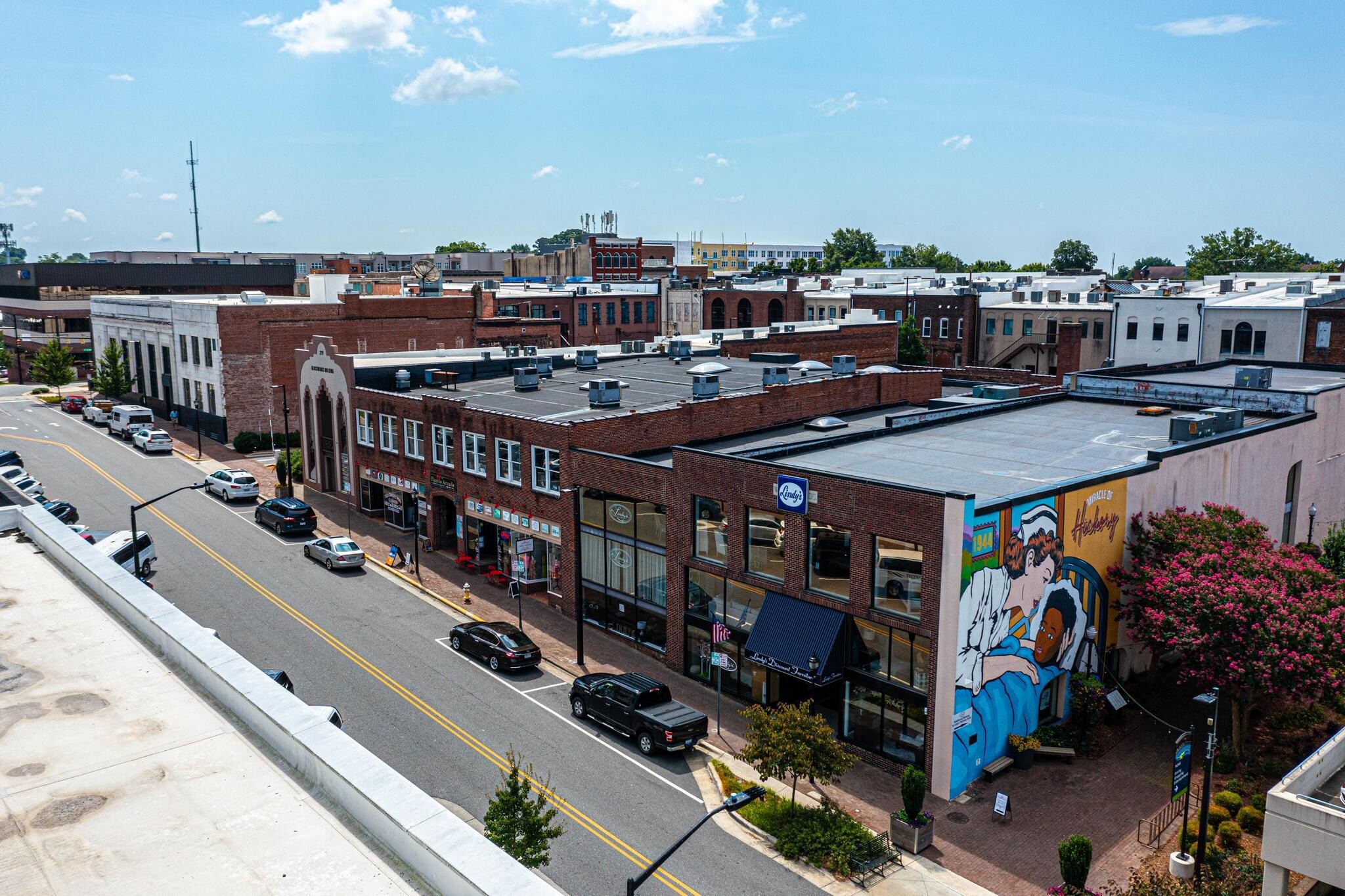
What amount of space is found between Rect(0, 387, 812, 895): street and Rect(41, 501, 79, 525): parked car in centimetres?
123

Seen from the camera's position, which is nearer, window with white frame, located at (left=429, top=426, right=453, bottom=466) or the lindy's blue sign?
the lindy's blue sign

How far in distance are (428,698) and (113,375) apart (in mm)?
71516

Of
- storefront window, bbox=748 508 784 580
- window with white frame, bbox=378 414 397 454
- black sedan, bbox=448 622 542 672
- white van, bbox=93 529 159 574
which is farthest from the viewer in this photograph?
window with white frame, bbox=378 414 397 454

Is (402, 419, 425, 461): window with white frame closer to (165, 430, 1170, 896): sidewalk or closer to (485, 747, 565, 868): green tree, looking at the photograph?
(165, 430, 1170, 896): sidewalk

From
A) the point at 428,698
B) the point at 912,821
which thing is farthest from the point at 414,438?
the point at 912,821

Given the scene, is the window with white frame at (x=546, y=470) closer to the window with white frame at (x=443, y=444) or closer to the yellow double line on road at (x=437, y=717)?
the window with white frame at (x=443, y=444)

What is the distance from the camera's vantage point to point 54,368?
95625mm

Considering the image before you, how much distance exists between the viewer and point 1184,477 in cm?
3425

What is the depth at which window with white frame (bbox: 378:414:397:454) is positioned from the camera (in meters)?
52.3

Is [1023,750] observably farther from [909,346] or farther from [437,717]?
[909,346]

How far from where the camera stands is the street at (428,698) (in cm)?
2427

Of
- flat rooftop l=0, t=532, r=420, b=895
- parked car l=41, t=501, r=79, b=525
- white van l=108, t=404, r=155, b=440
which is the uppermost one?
flat rooftop l=0, t=532, r=420, b=895

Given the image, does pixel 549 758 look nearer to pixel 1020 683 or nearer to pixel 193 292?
pixel 1020 683

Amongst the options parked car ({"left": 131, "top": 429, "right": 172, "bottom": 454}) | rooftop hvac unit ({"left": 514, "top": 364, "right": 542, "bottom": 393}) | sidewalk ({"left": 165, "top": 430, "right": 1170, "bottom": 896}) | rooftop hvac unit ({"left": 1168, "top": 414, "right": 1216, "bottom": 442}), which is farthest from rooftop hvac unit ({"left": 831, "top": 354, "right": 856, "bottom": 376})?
parked car ({"left": 131, "top": 429, "right": 172, "bottom": 454})
